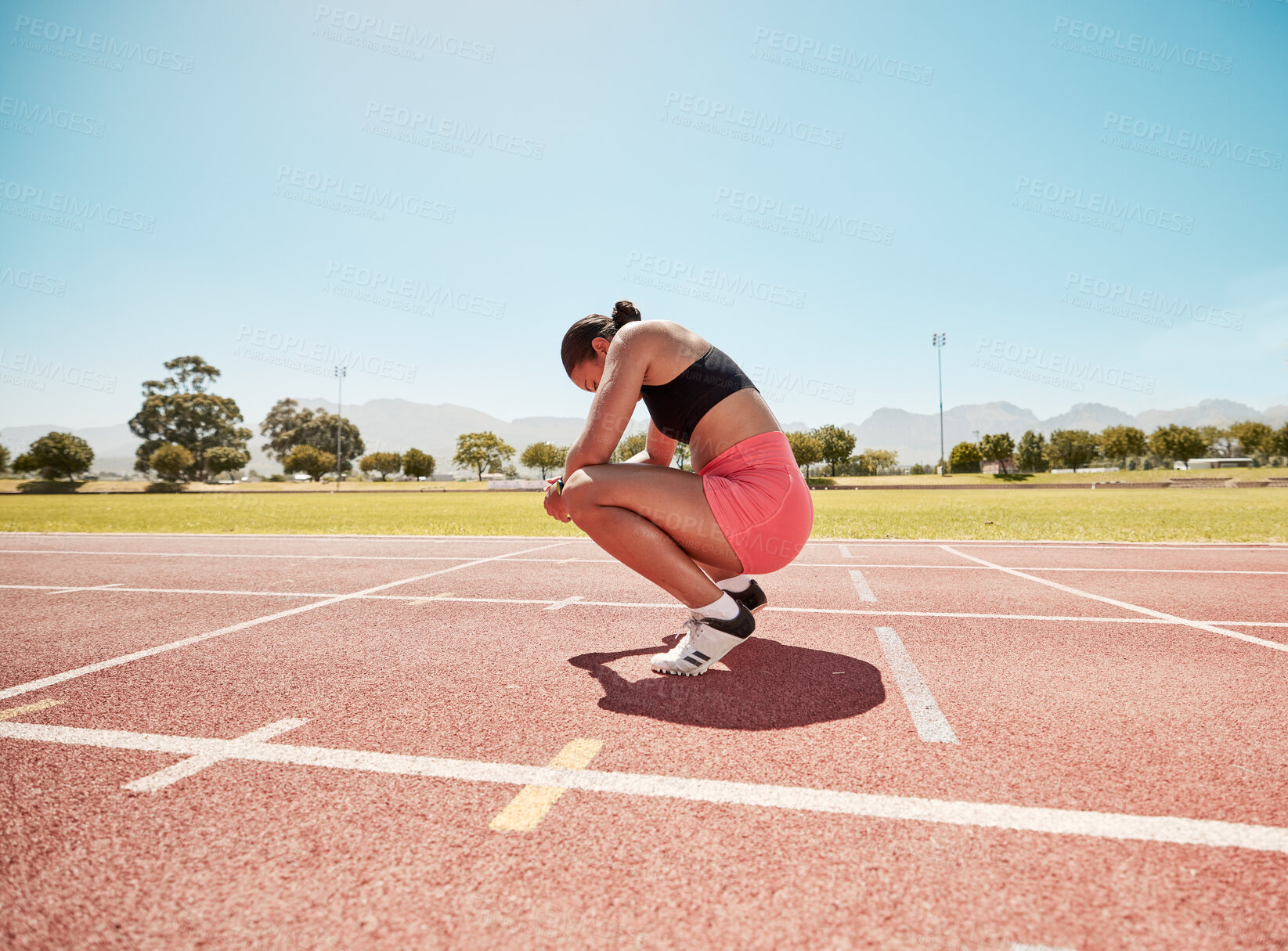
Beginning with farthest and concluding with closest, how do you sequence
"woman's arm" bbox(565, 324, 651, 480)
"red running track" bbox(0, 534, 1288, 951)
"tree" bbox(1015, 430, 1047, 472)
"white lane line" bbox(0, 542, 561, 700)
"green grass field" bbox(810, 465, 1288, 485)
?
"tree" bbox(1015, 430, 1047, 472), "green grass field" bbox(810, 465, 1288, 485), "woman's arm" bbox(565, 324, 651, 480), "white lane line" bbox(0, 542, 561, 700), "red running track" bbox(0, 534, 1288, 951)

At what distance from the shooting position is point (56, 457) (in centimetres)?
7106

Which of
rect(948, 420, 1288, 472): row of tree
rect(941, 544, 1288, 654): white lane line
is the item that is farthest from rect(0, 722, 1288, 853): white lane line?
rect(948, 420, 1288, 472): row of tree

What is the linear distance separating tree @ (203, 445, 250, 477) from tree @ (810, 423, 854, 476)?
9137 cm

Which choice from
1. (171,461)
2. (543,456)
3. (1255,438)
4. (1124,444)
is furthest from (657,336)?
(1255,438)

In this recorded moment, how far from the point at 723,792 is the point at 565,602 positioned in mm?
A: 3148

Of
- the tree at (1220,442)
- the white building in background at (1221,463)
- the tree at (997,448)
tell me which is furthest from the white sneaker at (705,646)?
the tree at (1220,442)

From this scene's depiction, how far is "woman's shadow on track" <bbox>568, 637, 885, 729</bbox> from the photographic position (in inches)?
98.7

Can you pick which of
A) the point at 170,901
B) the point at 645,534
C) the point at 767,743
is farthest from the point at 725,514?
the point at 170,901

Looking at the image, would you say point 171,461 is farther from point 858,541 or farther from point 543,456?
point 858,541

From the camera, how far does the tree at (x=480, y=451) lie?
391 ft

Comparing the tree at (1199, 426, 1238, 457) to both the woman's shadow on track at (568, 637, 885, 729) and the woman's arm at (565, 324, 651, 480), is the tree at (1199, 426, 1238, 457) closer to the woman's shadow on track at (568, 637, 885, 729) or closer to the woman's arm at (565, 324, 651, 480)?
the woman's shadow on track at (568, 637, 885, 729)

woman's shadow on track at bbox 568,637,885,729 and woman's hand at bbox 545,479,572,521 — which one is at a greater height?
woman's hand at bbox 545,479,572,521

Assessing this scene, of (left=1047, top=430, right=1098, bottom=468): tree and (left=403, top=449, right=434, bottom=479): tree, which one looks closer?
(left=403, top=449, right=434, bottom=479): tree

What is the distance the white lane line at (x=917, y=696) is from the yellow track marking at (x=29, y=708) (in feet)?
11.4
